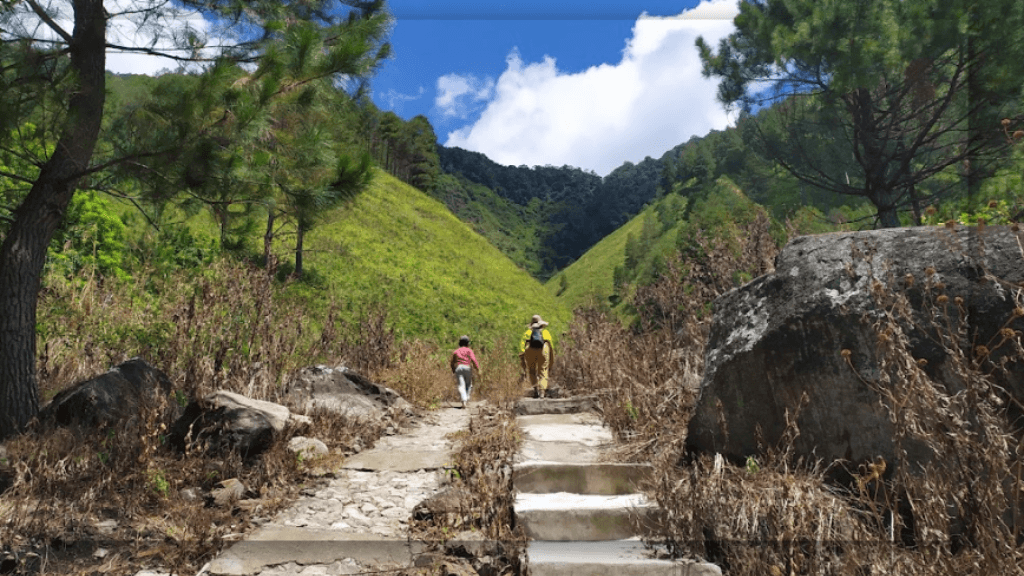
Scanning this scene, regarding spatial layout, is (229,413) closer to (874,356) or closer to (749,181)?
(874,356)

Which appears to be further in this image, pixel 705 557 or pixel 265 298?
pixel 265 298

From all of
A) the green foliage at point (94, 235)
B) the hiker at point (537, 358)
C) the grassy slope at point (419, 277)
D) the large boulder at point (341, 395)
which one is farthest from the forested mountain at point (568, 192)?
the large boulder at point (341, 395)

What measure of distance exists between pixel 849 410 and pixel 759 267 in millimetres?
2533

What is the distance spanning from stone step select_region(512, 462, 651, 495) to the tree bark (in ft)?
12.2

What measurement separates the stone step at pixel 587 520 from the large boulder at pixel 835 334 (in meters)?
0.67

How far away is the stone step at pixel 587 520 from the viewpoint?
326 cm

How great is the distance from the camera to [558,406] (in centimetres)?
650

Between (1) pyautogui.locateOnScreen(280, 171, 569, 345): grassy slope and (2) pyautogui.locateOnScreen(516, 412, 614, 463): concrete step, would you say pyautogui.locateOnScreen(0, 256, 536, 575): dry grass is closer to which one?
(2) pyautogui.locateOnScreen(516, 412, 614, 463): concrete step

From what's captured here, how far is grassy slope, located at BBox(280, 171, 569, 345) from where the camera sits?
68.0ft

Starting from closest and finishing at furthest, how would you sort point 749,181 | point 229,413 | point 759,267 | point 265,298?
point 229,413 < point 759,267 < point 265,298 < point 749,181

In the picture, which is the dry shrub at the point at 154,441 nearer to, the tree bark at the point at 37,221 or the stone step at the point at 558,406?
the tree bark at the point at 37,221

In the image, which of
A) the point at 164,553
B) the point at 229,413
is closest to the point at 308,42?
the point at 229,413

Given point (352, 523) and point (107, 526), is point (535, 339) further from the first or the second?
point (107, 526)

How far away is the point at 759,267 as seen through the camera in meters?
5.35
